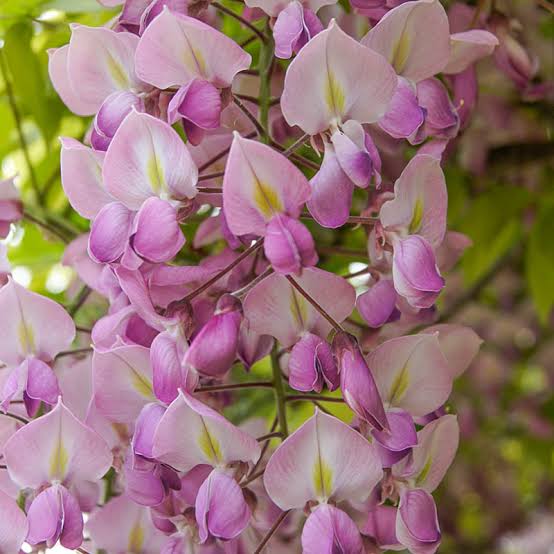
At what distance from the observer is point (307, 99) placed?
1.54 ft

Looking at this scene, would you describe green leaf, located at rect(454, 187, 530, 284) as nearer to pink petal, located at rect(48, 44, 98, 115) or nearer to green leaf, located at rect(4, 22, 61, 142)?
green leaf, located at rect(4, 22, 61, 142)

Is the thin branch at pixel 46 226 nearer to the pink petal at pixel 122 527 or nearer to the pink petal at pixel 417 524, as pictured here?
the pink petal at pixel 122 527

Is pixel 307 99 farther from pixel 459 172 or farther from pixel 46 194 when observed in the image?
pixel 459 172

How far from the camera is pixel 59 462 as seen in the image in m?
0.52

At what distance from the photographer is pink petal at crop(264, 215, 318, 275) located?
1.40 feet

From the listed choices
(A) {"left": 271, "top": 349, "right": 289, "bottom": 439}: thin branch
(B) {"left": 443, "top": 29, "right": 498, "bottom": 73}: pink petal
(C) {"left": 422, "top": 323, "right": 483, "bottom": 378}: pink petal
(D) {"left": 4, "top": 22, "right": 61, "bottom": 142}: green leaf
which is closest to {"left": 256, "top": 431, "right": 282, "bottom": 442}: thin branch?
(A) {"left": 271, "top": 349, "right": 289, "bottom": 439}: thin branch

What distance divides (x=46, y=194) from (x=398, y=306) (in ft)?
1.32

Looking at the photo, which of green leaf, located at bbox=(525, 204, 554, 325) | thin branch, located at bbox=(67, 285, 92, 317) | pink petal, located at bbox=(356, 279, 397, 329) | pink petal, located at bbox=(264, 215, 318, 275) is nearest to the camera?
pink petal, located at bbox=(264, 215, 318, 275)

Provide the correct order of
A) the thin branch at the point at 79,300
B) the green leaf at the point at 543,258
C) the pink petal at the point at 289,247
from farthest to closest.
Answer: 1. the green leaf at the point at 543,258
2. the thin branch at the point at 79,300
3. the pink petal at the point at 289,247

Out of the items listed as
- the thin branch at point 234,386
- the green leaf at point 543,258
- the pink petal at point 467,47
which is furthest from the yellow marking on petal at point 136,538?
the green leaf at point 543,258

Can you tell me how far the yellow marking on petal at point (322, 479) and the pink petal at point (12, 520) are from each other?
147mm

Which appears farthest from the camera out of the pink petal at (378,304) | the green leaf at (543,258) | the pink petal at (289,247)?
the green leaf at (543,258)

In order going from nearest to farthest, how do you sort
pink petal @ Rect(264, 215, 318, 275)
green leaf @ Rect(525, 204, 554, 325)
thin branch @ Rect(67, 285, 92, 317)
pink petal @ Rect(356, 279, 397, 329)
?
pink petal @ Rect(264, 215, 318, 275) < pink petal @ Rect(356, 279, 397, 329) < thin branch @ Rect(67, 285, 92, 317) < green leaf @ Rect(525, 204, 554, 325)

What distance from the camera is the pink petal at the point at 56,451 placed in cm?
50
